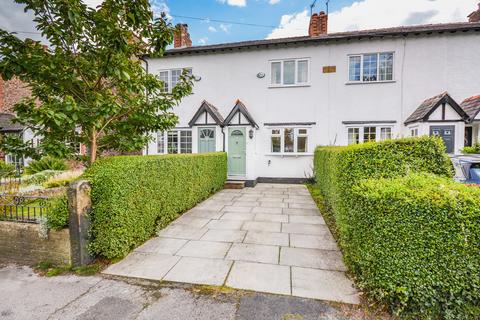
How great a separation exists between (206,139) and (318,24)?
329 inches

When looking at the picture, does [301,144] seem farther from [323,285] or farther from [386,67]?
[323,285]

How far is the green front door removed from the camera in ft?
38.8

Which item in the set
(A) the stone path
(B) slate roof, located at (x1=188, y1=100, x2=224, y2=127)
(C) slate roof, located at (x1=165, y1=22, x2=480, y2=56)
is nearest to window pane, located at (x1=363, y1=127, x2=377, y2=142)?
(C) slate roof, located at (x1=165, y1=22, x2=480, y2=56)

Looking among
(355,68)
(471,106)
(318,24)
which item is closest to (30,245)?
(355,68)

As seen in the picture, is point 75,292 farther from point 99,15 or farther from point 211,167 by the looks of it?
point 211,167

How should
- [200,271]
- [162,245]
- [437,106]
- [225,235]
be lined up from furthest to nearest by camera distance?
[437,106] → [225,235] → [162,245] → [200,271]

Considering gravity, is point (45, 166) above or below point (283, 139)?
below

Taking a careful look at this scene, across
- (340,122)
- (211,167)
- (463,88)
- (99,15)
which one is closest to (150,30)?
(99,15)

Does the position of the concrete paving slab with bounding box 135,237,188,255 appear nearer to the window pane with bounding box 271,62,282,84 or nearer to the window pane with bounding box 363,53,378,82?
the window pane with bounding box 271,62,282,84

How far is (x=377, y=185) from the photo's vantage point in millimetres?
2936

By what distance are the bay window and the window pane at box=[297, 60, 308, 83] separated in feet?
8.43

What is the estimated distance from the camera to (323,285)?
3174 mm

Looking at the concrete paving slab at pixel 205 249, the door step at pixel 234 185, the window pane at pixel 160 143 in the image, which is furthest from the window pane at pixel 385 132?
the window pane at pixel 160 143

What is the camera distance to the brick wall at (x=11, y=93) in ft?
55.1
